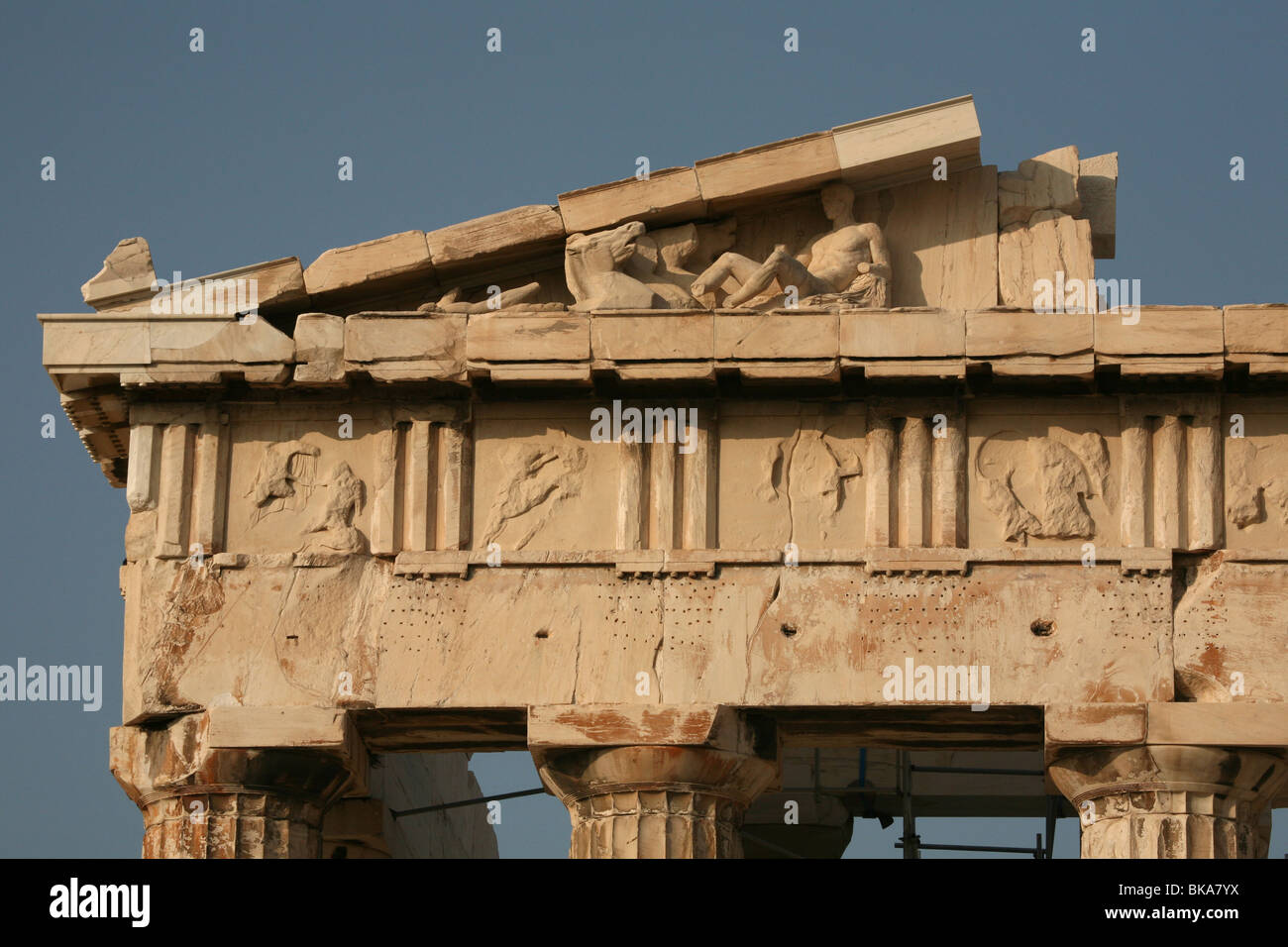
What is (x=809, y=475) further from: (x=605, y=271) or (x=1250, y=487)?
(x=1250, y=487)

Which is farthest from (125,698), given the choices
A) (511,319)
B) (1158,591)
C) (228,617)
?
(1158,591)

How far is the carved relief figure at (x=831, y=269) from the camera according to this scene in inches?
805

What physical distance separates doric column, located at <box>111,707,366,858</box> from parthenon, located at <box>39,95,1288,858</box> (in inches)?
1.2

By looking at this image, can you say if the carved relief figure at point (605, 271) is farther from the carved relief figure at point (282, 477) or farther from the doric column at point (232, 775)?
the doric column at point (232, 775)

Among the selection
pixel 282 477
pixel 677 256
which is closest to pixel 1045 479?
pixel 677 256

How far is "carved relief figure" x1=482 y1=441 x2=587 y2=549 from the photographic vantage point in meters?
20.3

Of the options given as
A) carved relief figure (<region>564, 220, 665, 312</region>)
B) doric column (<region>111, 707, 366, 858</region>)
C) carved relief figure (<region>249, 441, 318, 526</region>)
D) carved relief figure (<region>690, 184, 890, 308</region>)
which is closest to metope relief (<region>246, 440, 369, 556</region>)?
carved relief figure (<region>249, 441, 318, 526</region>)

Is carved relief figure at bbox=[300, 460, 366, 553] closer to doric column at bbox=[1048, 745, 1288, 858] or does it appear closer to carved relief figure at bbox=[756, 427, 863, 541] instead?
carved relief figure at bbox=[756, 427, 863, 541]

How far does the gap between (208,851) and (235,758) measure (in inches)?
28.1

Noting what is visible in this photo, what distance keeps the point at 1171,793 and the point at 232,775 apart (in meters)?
6.84

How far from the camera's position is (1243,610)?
64.0 feet

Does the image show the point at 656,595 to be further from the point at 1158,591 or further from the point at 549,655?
the point at 1158,591

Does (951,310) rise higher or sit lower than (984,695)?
higher

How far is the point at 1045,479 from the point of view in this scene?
20.1 metres
